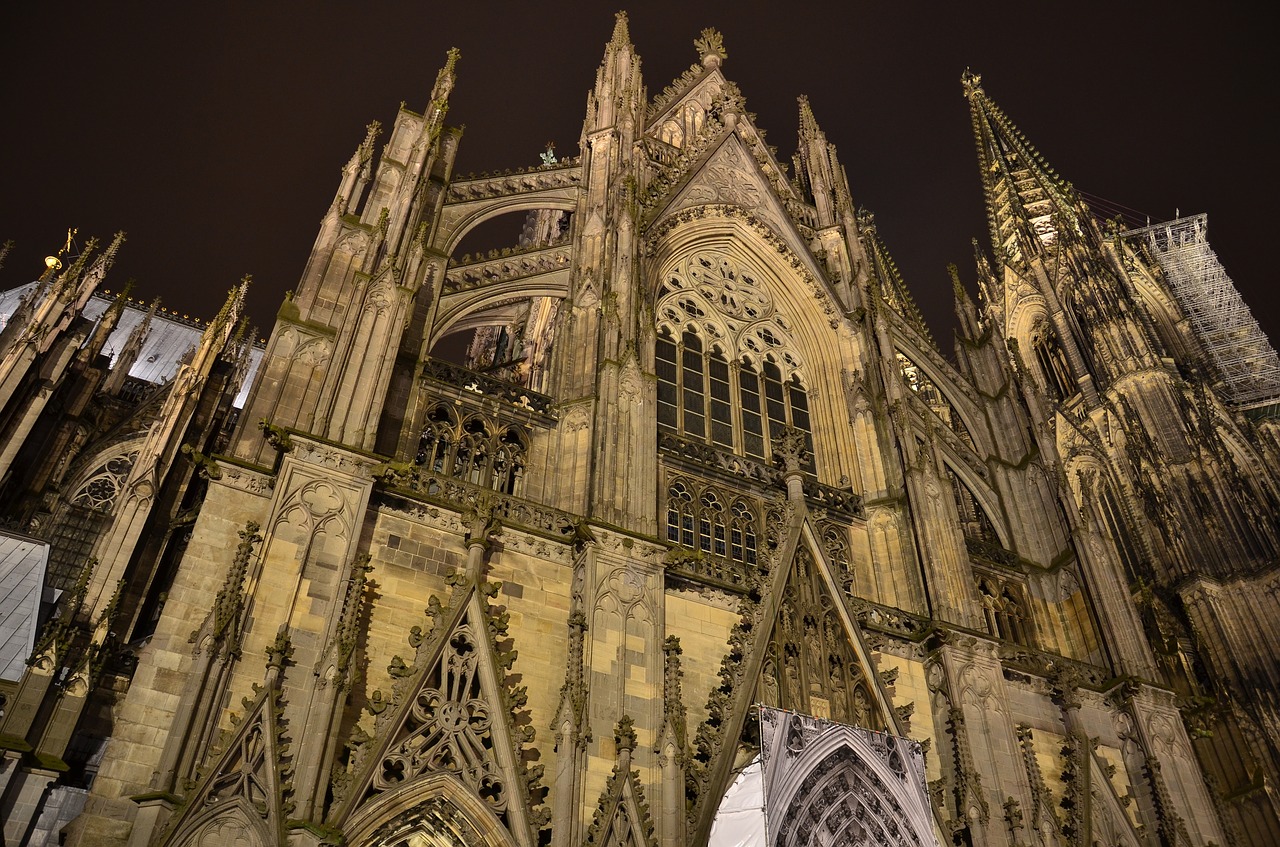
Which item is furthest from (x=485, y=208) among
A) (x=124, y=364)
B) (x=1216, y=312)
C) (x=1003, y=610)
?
(x=1216, y=312)

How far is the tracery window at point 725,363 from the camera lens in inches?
744

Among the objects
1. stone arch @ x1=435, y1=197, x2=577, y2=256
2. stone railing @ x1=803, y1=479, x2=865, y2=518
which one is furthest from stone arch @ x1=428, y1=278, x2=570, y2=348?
stone railing @ x1=803, y1=479, x2=865, y2=518

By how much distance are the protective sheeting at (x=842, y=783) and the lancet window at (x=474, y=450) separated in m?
5.26

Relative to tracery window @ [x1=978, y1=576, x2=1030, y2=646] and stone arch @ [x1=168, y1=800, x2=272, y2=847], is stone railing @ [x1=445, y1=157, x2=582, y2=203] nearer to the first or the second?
tracery window @ [x1=978, y1=576, x2=1030, y2=646]

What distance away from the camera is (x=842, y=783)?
13.1 m

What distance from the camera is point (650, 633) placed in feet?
42.9

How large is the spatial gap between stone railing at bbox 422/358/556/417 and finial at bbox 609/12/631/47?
425 inches

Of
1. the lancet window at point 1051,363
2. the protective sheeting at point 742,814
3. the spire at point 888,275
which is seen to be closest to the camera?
the protective sheeting at point 742,814

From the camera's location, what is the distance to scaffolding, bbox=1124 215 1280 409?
159ft

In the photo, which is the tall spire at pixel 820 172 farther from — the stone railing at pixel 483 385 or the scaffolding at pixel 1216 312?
the scaffolding at pixel 1216 312

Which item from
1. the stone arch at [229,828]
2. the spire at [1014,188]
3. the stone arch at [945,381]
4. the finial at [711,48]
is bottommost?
the stone arch at [229,828]

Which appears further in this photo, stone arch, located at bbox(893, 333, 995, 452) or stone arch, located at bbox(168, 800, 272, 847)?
stone arch, located at bbox(893, 333, 995, 452)

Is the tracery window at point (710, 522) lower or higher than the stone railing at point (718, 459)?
lower

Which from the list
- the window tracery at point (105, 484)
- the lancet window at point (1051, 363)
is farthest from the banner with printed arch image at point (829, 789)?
the lancet window at point (1051, 363)
